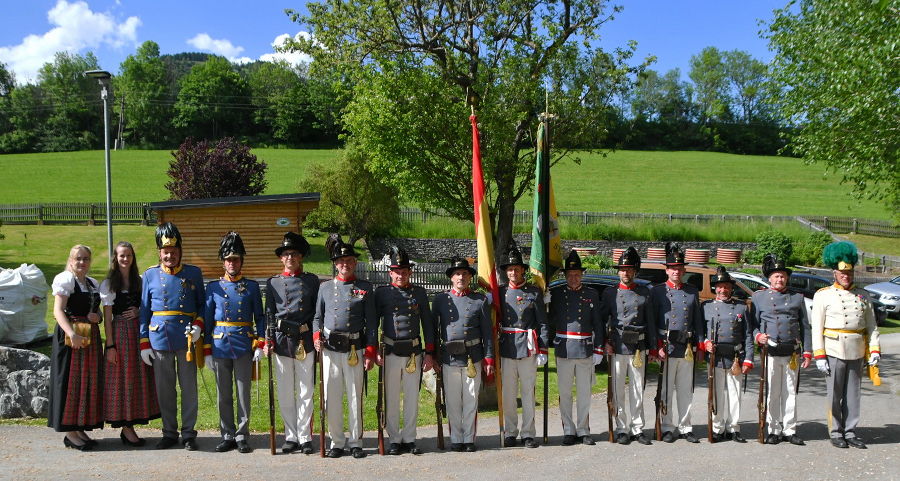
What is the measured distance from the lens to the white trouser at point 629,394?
718cm

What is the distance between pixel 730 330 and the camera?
7211 millimetres

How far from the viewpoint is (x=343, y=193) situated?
27.1 meters

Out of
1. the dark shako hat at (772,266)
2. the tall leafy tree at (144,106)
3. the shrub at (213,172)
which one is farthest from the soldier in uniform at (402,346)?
the tall leafy tree at (144,106)

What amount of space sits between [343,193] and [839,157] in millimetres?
17524

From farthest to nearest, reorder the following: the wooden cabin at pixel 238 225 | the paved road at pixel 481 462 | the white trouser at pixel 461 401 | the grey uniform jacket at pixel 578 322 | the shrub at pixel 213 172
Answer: the shrub at pixel 213 172
the wooden cabin at pixel 238 225
the grey uniform jacket at pixel 578 322
the white trouser at pixel 461 401
the paved road at pixel 481 462

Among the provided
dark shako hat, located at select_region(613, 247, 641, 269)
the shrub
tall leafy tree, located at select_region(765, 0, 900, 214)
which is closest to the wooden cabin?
the shrub

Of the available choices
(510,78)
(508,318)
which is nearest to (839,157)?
(510,78)

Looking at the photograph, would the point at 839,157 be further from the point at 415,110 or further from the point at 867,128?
the point at 415,110

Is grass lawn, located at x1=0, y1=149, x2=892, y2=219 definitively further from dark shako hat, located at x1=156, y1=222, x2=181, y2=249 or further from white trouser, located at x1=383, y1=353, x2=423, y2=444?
dark shako hat, located at x1=156, y1=222, x2=181, y2=249

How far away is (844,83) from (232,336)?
1259 centimetres

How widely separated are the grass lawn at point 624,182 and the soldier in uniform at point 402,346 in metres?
34.5

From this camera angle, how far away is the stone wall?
3250 centimetres

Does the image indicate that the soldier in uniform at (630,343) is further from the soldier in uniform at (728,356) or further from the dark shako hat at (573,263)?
the soldier in uniform at (728,356)

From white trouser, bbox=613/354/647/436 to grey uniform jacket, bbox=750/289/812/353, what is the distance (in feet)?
4.27
